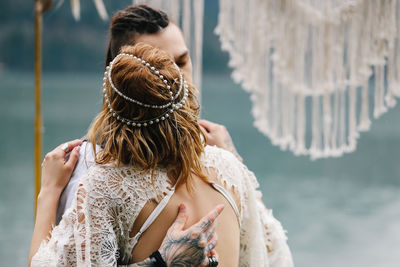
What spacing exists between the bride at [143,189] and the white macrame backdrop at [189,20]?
529mm

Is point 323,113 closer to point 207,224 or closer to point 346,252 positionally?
point 207,224

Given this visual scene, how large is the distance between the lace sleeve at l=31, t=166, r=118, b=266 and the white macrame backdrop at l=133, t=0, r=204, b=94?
66 cm

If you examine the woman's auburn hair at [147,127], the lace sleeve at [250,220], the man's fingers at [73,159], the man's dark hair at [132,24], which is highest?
the man's dark hair at [132,24]

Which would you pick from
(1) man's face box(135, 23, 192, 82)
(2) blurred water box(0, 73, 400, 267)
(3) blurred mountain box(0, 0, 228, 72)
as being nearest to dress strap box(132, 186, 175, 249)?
(2) blurred water box(0, 73, 400, 267)

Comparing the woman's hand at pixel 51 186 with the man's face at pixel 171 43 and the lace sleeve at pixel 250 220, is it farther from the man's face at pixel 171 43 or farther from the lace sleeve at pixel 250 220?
the man's face at pixel 171 43

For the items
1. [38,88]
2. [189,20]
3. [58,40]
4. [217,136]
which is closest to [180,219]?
[217,136]

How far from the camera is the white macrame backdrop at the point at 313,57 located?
1470 mm

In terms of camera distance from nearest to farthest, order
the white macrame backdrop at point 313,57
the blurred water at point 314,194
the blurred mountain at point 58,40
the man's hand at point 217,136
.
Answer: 1. the man's hand at point 217,136
2. the white macrame backdrop at point 313,57
3. the blurred water at point 314,194
4. the blurred mountain at point 58,40

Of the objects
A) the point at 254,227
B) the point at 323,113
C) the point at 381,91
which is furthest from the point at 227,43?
the point at 254,227

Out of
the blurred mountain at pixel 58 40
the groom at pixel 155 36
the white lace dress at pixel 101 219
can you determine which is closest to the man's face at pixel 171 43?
the groom at pixel 155 36

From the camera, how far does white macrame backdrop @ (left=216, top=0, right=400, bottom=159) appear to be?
147 centimetres

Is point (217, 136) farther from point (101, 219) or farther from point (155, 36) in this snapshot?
point (101, 219)

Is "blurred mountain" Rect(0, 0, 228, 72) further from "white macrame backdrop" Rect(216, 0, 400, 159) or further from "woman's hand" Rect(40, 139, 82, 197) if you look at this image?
"woman's hand" Rect(40, 139, 82, 197)

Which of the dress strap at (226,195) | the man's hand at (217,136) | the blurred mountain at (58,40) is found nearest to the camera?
the dress strap at (226,195)
